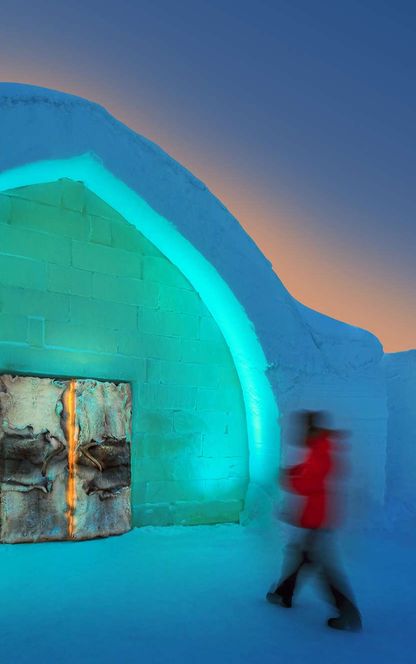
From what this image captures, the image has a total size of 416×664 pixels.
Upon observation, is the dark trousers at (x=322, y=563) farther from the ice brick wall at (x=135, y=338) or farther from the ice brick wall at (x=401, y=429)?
the ice brick wall at (x=401, y=429)

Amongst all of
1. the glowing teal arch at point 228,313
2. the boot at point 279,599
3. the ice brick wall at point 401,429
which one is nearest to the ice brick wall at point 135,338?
the glowing teal arch at point 228,313

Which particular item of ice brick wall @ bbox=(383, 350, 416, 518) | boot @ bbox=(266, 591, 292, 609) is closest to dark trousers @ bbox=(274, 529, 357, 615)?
boot @ bbox=(266, 591, 292, 609)

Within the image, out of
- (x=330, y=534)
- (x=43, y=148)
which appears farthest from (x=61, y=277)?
(x=330, y=534)

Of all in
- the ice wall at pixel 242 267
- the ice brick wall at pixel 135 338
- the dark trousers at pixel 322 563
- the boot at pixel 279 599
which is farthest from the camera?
the ice brick wall at pixel 135 338

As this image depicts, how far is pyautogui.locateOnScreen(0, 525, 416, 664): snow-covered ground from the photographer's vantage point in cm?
331

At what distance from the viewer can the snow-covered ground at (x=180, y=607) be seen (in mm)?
3314

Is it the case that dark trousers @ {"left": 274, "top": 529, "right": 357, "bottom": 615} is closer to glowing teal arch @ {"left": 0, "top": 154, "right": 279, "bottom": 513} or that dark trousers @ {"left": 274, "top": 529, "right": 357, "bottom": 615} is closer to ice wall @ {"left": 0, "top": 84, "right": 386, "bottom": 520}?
ice wall @ {"left": 0, "top": 84, "right": 386, "bottom": 520}

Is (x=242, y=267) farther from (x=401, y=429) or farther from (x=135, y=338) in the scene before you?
(x=401, y=429)

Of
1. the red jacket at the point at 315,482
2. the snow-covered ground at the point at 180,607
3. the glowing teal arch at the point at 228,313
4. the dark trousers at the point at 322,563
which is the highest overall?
the glowing teal arch at the point at 228,313

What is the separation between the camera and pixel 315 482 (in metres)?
3.76

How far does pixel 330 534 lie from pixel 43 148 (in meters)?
4.03

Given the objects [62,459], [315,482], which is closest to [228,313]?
[62,459]

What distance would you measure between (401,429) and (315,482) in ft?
16.2

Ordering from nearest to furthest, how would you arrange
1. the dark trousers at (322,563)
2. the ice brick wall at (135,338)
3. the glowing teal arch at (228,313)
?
the dark trousers at (322,563) → the ice brick wall at (135,338) → the glowing teal arch at (228,313)
